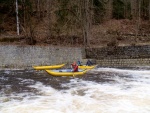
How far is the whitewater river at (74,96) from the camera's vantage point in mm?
9648

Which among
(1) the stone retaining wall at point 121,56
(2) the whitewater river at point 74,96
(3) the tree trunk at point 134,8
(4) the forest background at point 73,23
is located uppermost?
(3) the tree trunk at point 134,8

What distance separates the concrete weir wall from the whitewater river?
184 inches

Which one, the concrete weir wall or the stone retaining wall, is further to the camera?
the stone retaining wall

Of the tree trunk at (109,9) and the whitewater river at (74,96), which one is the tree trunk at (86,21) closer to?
the tree trunk at (109,9)

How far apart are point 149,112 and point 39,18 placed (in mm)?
25650

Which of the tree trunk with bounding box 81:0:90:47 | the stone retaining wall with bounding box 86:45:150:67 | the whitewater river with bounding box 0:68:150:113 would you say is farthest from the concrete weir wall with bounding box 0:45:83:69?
the whitewater river with bounding box 0:68:150:113

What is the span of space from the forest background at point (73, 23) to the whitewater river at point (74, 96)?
423 inches

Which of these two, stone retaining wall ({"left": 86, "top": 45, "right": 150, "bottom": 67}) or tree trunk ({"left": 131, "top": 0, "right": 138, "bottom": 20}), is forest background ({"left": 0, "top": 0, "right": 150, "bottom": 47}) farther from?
stone retaining wall ({"left": 86, "top": 45, "right": 150, "bottom": 67})

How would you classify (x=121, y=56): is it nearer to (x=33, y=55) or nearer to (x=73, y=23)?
(x=73, y=23)

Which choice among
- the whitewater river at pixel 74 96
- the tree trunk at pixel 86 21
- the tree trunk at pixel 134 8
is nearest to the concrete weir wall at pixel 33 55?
the tree trunk at pixel 86 21

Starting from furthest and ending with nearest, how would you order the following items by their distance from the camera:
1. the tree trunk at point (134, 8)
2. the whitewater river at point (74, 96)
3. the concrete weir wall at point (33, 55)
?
1. the tree trunk at point (134, 8)
2. the concrete weir wall at point (33, 55)
3. the whitewater river at point (74, 96)

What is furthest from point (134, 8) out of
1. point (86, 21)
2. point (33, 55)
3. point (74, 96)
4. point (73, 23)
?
point (74, 96)

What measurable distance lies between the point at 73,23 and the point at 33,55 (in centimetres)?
858

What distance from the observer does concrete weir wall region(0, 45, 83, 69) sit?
20953 mm
